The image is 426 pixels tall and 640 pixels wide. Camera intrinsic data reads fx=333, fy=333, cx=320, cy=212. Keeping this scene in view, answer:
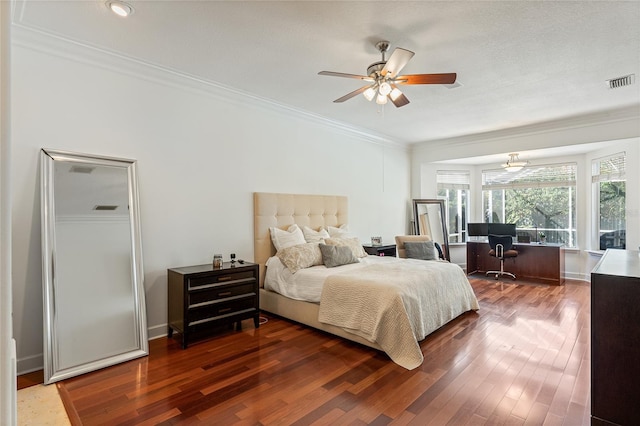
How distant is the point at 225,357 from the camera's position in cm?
296

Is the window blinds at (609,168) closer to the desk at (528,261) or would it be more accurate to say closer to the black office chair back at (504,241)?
the desk at (528,261)

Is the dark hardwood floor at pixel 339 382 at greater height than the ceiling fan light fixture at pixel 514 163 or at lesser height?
lesser

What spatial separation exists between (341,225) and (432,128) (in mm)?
2327

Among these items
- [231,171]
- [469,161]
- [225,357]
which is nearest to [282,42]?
[231,171]

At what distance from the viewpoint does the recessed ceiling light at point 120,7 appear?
235cm

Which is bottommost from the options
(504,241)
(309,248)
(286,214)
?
(504,241)

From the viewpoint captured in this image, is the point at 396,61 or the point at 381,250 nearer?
the point at 396,61

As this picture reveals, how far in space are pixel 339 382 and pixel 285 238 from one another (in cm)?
213

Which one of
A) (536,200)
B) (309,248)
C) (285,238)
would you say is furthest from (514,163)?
(285,238)

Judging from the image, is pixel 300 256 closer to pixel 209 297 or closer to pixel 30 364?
pixel 209 297

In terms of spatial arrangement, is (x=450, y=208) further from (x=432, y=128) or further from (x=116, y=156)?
(x=116, y=156)

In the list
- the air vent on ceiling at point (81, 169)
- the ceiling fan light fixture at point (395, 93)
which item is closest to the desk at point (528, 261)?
the ceiling fan light fixture at point (395, 93)

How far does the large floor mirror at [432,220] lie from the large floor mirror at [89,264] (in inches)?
212

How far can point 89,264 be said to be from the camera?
2867 mm
